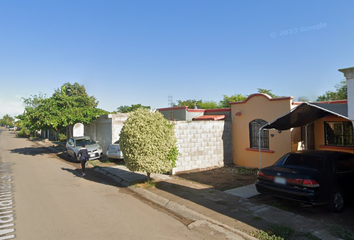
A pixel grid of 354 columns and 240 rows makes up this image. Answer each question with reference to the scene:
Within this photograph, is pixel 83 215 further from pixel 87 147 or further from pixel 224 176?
pixel 87 147

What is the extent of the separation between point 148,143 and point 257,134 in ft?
19.2

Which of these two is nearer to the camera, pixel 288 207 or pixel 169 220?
pixel 169 220

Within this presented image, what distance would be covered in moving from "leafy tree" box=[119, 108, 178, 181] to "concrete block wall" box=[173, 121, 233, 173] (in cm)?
188

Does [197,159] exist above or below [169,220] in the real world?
above

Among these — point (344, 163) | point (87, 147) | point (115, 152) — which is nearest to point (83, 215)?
point (344, 163)

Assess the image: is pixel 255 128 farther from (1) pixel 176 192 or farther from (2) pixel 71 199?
(2) pixel 71 199

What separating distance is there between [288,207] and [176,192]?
3.36 metres

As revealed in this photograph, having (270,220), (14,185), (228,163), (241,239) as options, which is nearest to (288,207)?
(270,220)

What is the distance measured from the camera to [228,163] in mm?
12727

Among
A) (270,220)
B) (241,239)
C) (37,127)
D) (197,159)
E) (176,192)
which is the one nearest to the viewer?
(241,239)

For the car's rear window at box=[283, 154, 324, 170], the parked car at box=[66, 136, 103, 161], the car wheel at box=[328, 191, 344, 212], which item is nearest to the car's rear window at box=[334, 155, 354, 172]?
the car's rear window at box=[283, 154, 324, 170]

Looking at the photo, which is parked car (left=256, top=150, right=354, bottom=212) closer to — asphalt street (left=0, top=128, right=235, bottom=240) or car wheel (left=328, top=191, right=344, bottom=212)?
car wheel (left=328, top=191, right=344, bottom=212)

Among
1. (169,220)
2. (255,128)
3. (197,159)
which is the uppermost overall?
(255,128)

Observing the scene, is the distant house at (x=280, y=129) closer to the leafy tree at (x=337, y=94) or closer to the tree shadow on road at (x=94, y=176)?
the tree shadow on road at (x=94, y=176)
